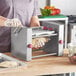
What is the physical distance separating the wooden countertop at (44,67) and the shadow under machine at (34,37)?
7 cm

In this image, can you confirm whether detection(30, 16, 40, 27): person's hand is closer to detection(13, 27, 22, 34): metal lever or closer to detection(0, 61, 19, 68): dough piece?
detection(13, 27, 22, 34): metal lever

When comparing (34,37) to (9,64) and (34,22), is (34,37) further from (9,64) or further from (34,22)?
(34,22)

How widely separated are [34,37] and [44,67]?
22cm

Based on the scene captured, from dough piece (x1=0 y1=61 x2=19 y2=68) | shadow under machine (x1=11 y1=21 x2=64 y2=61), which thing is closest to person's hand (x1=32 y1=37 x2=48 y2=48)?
shadow under machine (x1=11 y1=21 x2=64 y2=61)

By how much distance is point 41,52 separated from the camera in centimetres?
180

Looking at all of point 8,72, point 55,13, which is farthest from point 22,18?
point 55,13

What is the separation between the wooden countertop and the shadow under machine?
0.23 feet

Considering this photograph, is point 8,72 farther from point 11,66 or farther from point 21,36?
point 21,36

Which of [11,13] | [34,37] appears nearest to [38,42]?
[34,37]

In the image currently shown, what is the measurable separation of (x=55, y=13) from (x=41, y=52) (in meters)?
2.10

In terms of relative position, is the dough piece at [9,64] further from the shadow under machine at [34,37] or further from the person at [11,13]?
the person at [11,13]

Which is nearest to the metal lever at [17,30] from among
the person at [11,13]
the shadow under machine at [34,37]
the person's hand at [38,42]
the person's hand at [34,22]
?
the shadow under machine at [34,37]

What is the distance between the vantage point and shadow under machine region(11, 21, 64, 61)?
1550mm

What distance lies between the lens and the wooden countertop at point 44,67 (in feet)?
4.42
